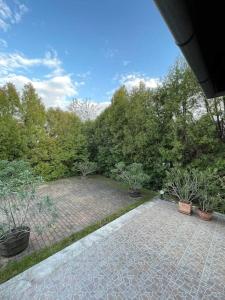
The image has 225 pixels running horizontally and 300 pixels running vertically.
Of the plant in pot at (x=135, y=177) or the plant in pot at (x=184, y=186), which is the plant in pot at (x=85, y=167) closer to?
the plant in pot at (x=135, y=177)

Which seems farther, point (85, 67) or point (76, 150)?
point (76, 150)

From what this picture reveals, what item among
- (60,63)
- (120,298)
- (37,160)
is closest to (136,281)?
(120,298)

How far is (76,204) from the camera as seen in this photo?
5805mm

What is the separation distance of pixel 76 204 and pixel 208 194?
14.6 ft

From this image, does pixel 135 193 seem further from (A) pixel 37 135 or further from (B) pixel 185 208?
(A) pixel 37 135

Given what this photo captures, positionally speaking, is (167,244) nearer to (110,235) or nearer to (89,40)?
(110,235)

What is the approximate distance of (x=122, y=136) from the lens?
27.6 feet

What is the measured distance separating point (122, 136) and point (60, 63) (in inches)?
191

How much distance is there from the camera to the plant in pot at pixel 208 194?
477 cm

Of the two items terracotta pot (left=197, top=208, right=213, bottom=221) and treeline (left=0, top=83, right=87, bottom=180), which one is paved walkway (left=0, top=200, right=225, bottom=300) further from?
treeline (left=0, top=83, right=87, bottom=180)

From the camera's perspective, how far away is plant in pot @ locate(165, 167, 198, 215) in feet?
16.8

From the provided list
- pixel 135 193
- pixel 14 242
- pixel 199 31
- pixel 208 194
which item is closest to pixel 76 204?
pixel 135 193

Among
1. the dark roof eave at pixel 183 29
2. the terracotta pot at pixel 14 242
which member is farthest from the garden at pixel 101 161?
the dark roof eave at pixel 183 29

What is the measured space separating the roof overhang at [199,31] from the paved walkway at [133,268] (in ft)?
9.80
